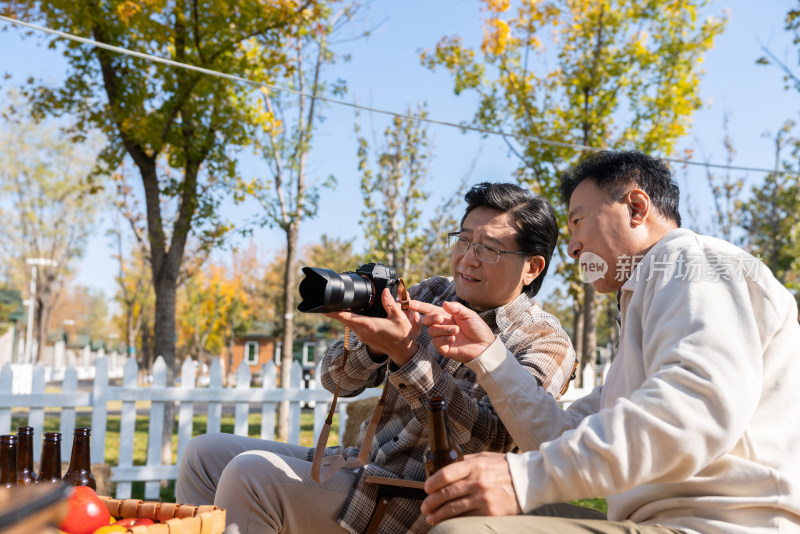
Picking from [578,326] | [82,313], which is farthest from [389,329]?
[82,313]

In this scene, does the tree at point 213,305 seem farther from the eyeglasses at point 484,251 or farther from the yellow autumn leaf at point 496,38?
the eyeglasses at point 484,251

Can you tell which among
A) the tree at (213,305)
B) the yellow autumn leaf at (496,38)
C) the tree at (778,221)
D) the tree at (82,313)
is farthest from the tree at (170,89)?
the tree at (82,313)

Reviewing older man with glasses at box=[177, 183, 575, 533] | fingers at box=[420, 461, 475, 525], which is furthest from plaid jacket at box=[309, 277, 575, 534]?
fingers at box=[420, 461, 475, 525]

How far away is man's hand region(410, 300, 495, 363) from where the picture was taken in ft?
6.06

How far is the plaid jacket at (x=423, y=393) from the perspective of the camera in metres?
2.04

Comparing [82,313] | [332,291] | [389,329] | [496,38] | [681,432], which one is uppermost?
[496,38]

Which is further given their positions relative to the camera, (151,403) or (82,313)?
(82,313)

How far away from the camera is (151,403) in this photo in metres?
5.95

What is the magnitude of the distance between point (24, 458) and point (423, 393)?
1.18 meters

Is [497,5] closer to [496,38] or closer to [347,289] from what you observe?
[496,38]

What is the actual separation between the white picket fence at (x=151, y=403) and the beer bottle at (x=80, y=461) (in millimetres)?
3728

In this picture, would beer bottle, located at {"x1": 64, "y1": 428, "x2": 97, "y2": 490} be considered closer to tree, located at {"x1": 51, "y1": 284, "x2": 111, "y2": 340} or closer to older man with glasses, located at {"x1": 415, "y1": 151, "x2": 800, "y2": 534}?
older man with glasses, located at {"x1": 415, "y1": 151, "x2": 800, "y2": 534}

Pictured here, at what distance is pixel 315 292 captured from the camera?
6.37 feet

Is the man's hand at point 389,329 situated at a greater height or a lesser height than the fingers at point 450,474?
greater
